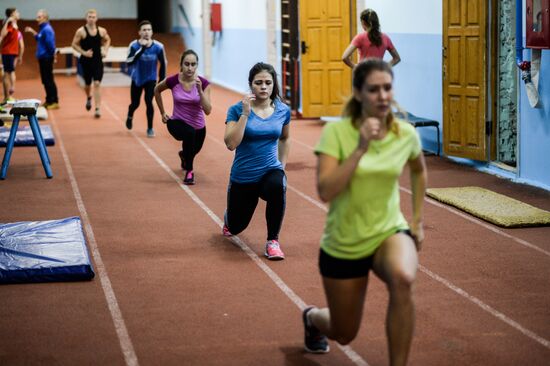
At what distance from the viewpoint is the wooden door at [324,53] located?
16.2 meters

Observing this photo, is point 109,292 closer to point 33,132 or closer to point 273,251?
point 273,251

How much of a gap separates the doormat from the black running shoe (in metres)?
3.77

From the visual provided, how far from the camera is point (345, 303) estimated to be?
4.59 m

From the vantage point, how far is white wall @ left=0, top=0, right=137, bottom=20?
106 feet

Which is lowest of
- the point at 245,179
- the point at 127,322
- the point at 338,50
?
the point at 127,322

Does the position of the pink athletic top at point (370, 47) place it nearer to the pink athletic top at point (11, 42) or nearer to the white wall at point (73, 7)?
the pink athletic top at point (11, 42)

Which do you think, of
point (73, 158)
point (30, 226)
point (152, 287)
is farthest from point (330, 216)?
point (73, 158)

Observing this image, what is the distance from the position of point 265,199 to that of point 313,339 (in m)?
2.39

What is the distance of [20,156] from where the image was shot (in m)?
13.7

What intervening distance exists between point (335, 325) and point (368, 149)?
90 centimetres

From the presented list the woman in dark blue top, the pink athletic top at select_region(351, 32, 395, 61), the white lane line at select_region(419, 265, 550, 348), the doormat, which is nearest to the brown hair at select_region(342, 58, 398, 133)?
the white lane line at select_region(419, 265, 550, 348)

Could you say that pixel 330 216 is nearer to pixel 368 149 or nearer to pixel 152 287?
pixel 368 149

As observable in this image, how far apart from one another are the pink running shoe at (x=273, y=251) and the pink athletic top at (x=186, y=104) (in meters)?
3.71

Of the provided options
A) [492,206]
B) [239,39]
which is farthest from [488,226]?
[239,39]
